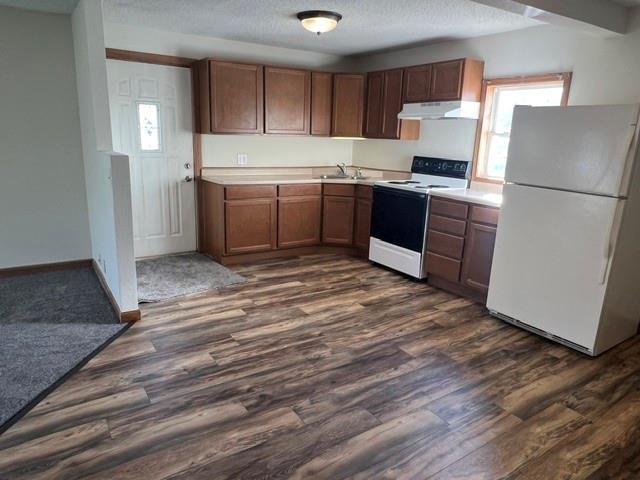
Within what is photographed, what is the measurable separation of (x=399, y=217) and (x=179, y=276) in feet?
7.34

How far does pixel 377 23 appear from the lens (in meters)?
3.94

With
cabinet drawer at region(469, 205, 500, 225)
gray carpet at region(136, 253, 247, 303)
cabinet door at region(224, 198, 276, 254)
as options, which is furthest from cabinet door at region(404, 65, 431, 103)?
gray carpet at region(136, 253, 247, 303)

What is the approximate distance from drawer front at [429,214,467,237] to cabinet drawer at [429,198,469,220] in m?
0.04

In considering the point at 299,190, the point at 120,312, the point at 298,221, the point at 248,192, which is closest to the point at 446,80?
the point at 299,190

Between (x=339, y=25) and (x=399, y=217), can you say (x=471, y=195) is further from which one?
(x=339, y=25)

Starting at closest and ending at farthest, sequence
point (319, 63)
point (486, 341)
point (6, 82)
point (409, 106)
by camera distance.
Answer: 1. point (486, 341)
2. point (6, 82)
3. point (409, 106)
4. point (319, 63)

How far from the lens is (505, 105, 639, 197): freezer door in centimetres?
266

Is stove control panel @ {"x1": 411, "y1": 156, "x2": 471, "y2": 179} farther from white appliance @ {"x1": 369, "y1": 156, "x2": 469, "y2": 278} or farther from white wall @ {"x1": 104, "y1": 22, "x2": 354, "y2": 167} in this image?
white wall @ {"x1": 104, "y1": 22, "x2": 354, "y2": 167}

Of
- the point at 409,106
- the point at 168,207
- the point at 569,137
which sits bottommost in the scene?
the point at 168,207

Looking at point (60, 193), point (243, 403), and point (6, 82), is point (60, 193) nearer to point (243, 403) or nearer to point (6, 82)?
point (6, 82)

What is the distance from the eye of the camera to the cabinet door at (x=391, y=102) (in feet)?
15.9

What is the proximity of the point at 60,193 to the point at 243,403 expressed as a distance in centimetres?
314

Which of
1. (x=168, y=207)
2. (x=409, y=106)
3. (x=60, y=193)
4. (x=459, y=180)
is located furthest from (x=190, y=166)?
(x=459, y=180)

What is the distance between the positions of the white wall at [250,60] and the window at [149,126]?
0.50m
